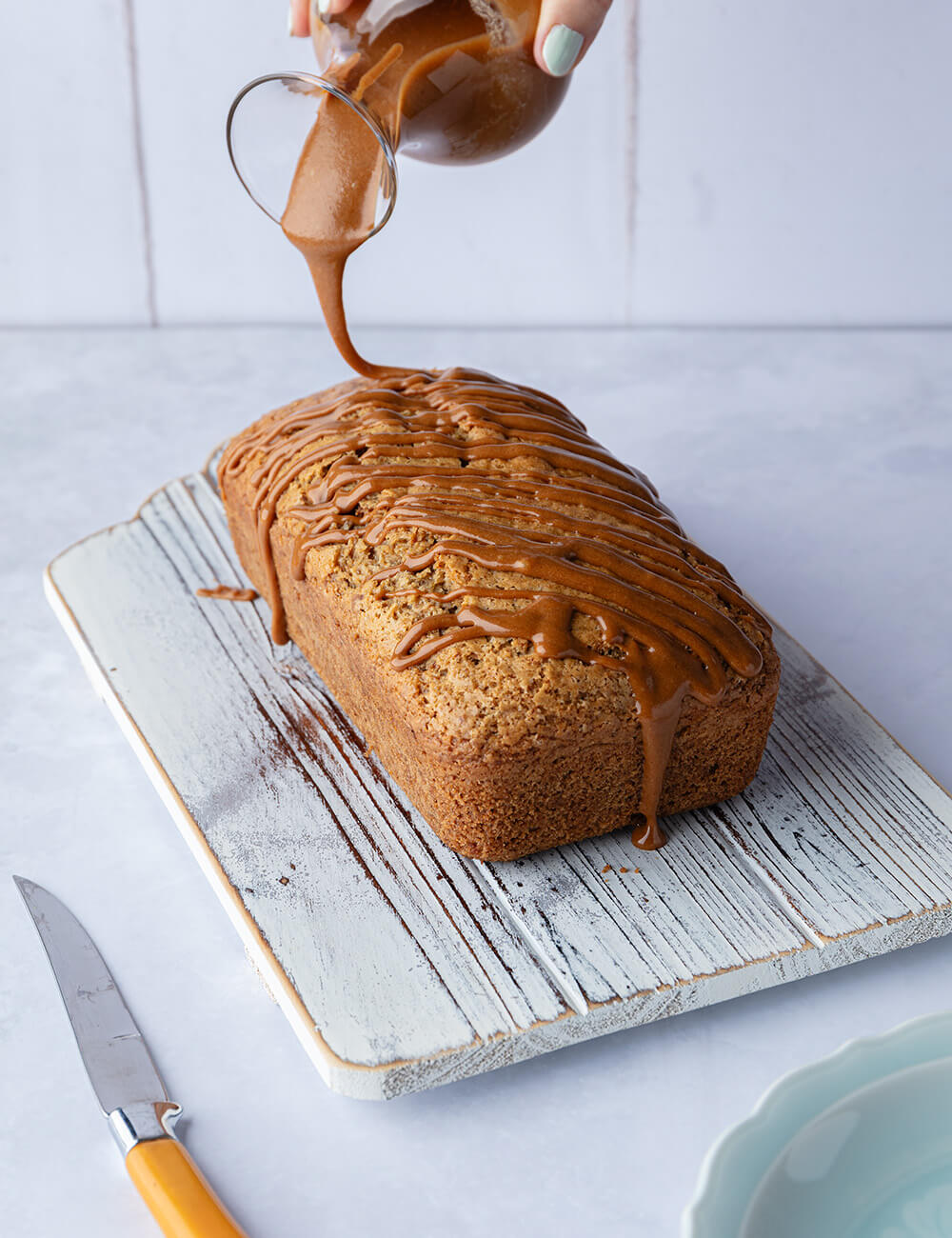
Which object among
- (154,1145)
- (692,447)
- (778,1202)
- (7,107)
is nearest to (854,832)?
(778,1202)

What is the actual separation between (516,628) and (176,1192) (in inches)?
28.0

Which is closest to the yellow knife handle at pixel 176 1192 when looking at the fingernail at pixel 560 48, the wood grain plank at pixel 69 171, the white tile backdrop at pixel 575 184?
the fingernail at pixel 560 48

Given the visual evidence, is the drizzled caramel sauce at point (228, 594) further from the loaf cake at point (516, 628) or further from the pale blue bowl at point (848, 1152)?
the pale blue bowl at point (848, 1152)

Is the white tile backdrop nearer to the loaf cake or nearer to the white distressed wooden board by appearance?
the loaf cake

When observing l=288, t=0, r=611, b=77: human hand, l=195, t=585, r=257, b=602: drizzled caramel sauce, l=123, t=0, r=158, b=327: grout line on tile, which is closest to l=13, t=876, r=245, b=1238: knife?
l=195, t=585, r=257, b=602: drizzled caramel sauce

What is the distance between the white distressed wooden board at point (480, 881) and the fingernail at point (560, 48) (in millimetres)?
921

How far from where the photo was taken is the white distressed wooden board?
146 cm

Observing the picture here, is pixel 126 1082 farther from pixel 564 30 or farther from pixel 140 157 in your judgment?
pixel 140 157

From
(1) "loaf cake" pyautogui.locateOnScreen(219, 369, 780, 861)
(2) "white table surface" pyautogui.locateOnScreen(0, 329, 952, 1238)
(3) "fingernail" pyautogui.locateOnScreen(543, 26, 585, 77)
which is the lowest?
(2) "white table surface" pyautogui.locateOnScreen(0, 329, 952, 1238)

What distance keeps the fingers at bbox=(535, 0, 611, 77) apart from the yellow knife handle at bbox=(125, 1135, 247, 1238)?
1.37 metres

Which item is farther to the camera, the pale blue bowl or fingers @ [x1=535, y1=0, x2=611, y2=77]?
fingers @ [x1=535, y1=0, x2=611, y2=77]

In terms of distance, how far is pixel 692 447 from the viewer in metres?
2.83

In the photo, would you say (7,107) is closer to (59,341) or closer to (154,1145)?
(59,341)

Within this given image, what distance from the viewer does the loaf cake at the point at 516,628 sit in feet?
5.22
